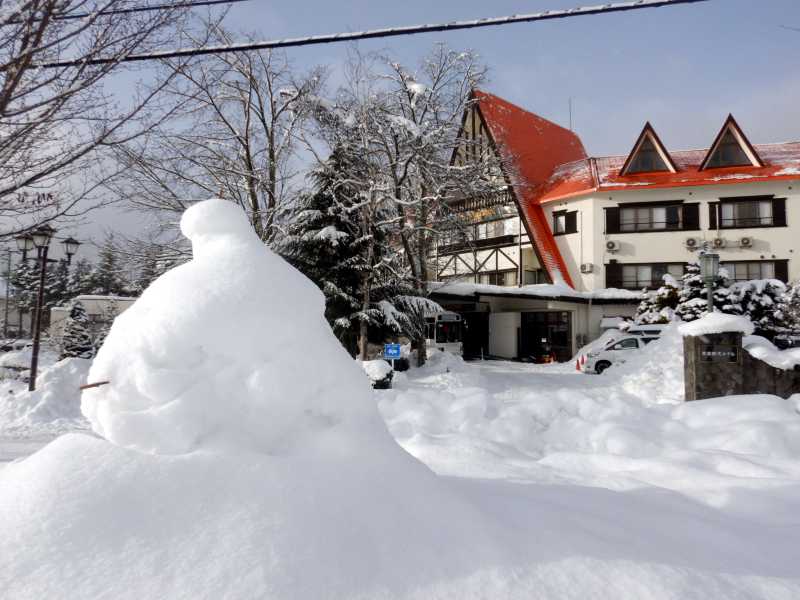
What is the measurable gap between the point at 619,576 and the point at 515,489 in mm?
1340

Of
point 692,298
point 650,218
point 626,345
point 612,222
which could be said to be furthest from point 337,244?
point 650,218

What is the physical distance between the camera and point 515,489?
382 cm

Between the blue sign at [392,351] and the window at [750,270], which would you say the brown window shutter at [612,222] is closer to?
the window at [750,270]

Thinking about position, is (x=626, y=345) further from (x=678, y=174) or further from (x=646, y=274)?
(x=678, y=174)

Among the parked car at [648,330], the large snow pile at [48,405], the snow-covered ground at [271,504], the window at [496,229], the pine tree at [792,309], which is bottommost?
the large snow pile at [48,405]

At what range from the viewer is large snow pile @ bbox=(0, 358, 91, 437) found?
346 inches

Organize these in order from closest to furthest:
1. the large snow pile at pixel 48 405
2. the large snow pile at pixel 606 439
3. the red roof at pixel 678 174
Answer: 1. the large snow pile at pixel 606 439
2. the large snow pile at pixel 48 405
3. the red roof at pixel 678 174

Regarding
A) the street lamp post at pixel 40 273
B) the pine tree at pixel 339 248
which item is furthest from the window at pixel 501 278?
the street lamp post at pixel 40 273

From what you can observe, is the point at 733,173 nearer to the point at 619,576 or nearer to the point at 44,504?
the point at 619,576

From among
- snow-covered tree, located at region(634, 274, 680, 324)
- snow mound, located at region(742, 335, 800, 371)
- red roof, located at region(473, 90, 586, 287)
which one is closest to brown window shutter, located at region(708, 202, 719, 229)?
red roof, located at region(473, 90, 586, 287)

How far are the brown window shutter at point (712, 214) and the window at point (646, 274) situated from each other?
8.17ft

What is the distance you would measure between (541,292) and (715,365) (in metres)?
14.9

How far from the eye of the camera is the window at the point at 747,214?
2575 cm

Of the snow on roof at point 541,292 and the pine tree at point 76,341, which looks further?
the snow on roof at point 541,292
